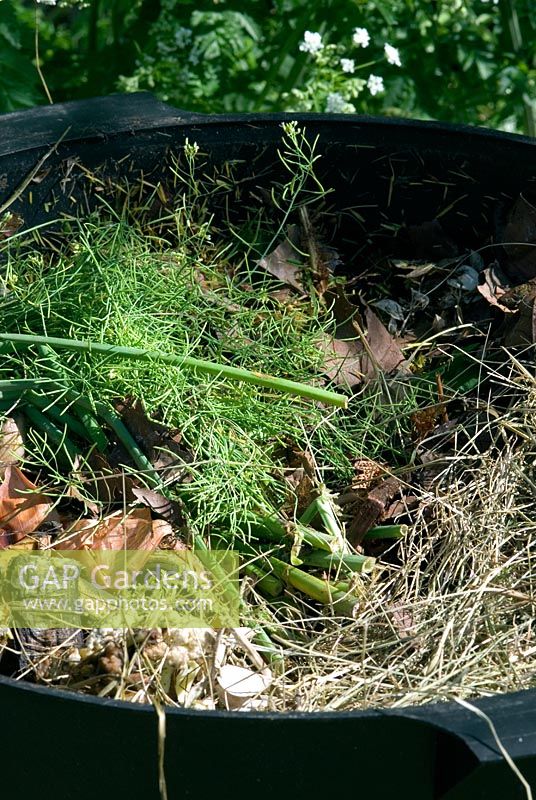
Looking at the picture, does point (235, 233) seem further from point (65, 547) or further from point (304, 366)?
point (65, 547)

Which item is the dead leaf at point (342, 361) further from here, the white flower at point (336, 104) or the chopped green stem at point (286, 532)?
the white flower at point (336, 104)

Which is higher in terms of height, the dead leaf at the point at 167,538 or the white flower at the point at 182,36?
the white flower at the point at 182,36

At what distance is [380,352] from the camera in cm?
175

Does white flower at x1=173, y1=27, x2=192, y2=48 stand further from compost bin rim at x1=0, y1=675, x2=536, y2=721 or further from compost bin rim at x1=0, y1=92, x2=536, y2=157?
compost bin rim at x1=0, y1=675, x2=536, y2=721

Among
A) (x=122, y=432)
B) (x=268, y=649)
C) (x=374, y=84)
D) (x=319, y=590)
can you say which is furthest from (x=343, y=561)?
(x=374, y=84)

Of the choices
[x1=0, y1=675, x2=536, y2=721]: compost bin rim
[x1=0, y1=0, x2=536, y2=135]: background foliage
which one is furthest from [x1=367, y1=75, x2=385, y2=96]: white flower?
[x1=0, y1=675, x2=536, y2=721]: compost bin rim

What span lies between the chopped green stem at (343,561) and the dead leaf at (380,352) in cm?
41

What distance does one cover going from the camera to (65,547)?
141cm

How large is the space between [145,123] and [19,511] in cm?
80

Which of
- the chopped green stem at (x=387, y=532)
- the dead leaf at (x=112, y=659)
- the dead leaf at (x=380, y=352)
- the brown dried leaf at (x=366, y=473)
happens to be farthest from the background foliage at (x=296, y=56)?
the dead leaf at (x=112, y=659)

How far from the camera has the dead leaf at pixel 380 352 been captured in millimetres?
1722

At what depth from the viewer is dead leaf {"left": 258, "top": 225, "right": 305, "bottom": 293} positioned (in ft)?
6.01

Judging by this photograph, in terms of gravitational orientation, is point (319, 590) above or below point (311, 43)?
below

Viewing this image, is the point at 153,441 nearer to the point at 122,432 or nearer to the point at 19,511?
the point at 122,432
